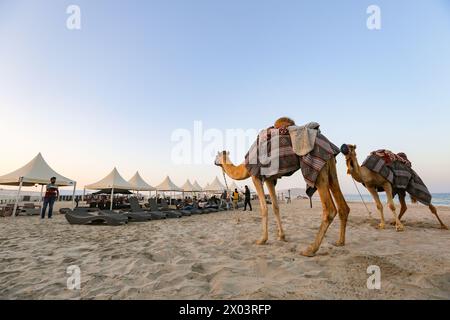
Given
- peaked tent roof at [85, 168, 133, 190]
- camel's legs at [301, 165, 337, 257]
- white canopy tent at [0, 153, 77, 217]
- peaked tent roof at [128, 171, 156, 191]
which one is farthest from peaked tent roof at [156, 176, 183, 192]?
camel's legs at [301, 165, 337, 257]

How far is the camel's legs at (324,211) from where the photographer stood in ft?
11.5

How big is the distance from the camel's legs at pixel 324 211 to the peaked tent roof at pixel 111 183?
18.8 meters

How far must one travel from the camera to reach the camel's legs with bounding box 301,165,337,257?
350 cm

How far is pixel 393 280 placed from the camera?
2.39 m

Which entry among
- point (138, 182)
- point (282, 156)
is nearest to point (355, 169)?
point (282, 156)

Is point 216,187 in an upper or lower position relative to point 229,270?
upper

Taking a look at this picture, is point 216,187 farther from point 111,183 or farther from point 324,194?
point 324,194

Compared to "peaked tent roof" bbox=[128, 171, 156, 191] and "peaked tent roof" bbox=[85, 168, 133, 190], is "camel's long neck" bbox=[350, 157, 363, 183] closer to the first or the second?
"peaked tent roof" bbox=[85, 168, 133, 190]

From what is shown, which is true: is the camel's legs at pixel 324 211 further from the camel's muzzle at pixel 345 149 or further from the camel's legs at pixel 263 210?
the camel's muzzle at pixel 345 149

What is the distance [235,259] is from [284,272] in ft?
2.97

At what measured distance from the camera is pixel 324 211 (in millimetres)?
3668

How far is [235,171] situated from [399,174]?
5291 mm
